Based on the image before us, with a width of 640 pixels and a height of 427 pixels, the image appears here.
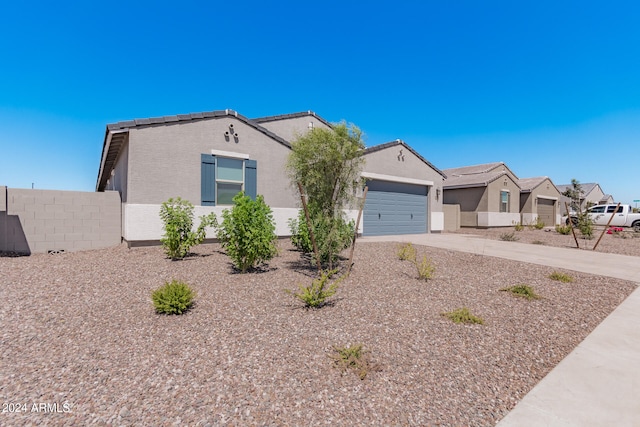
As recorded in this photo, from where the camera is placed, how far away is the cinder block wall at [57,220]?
25.8ft

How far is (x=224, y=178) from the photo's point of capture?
399 inches

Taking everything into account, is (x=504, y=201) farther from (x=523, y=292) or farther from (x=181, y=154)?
(x=181, y=154)

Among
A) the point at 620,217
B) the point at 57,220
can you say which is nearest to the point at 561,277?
the point at 57,220

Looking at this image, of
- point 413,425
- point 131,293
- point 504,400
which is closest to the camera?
point 413,425

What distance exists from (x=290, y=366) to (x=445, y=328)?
2.17 m

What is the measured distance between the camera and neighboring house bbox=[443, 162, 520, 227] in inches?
787

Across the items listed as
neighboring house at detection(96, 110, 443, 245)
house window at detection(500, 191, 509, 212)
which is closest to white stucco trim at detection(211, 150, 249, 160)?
neighboring house at detection(96, 110, 443, 245)

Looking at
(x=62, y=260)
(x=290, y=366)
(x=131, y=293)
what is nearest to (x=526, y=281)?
(x=290, y=366)

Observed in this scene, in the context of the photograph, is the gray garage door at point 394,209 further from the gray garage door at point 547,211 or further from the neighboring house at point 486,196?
the gray garage door at point 547,211

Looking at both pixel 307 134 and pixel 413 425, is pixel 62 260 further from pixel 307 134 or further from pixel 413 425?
pixel 413 425

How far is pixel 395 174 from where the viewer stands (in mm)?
14820

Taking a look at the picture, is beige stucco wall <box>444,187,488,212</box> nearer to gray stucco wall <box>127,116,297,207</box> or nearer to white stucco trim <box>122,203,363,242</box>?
white stucco trim <box>122,203,363,242</box>

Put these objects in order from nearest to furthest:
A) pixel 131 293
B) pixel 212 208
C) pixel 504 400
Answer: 1. pixel 504 400
2. pixel 131 293
3. pixel 212 208

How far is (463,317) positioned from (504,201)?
2100 centimetres
